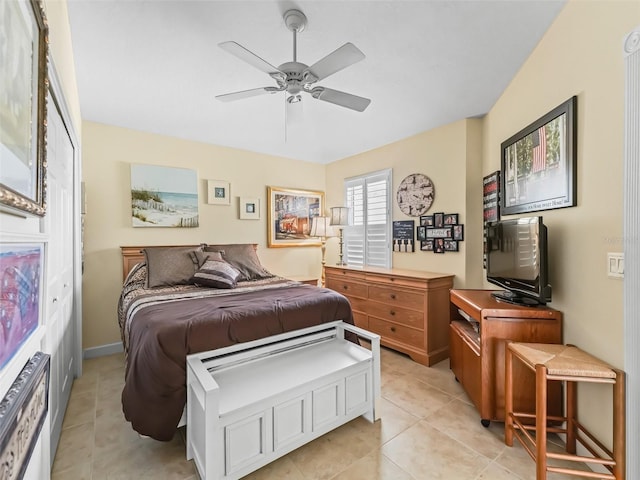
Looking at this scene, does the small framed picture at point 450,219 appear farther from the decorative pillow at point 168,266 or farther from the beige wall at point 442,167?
the decorative pillow at point 168,266

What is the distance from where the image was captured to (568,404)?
177cm

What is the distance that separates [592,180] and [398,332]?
2148 millimetres

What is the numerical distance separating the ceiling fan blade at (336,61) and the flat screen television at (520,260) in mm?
1517

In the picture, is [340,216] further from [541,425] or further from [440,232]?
[541,425]

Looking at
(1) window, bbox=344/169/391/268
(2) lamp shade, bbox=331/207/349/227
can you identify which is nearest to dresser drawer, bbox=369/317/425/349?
(1) window, bbox=344/169/391/268

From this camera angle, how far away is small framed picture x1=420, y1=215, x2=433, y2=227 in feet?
11.4

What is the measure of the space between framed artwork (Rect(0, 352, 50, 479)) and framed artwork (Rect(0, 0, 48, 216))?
19.4 inches

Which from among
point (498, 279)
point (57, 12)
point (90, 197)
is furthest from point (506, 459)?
point (90, 197)

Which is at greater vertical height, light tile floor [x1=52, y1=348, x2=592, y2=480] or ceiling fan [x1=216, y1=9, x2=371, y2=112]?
ceiling fan [x1=216, y1=9, x2=371, y2=112]

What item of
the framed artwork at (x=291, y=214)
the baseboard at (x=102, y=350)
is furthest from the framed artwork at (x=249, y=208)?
the baseboard at (x=102, y=350)

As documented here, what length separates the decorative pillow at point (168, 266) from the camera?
116 inches

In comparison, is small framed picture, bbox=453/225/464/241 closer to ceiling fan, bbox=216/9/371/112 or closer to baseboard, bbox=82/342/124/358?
ceiling fan, bbox=216/9/371/112

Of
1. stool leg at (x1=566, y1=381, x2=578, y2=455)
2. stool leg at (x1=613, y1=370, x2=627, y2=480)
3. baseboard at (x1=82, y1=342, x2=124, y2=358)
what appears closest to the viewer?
stool leg at (x1=613, y1=370, x2=627, y2=480)

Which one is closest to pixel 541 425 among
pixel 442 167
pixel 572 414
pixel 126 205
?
pixel 572 414
